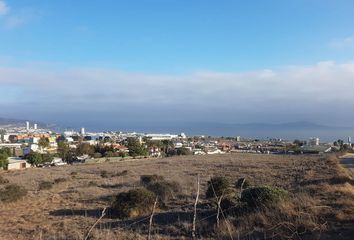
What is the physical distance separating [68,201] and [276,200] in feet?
36.9

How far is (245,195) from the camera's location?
13.6 metres

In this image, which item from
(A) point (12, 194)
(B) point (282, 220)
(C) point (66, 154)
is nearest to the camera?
(B) point (282, 220)

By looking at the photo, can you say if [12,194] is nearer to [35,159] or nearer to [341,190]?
[341,190]

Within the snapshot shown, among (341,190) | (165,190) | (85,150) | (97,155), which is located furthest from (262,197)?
(85,150)

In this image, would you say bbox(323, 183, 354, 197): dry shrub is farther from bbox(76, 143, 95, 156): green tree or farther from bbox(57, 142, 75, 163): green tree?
bbox(76, 143, 95, 156): green tree

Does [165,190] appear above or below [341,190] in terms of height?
below

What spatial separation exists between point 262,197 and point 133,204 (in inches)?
204

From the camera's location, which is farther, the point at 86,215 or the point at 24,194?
the point at 24,194

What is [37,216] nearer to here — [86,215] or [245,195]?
[86,215]

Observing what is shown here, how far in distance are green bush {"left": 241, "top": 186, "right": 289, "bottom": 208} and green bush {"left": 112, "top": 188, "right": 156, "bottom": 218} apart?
14.2 feet

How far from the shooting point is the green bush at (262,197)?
1277 centimetres

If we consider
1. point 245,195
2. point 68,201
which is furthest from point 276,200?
point 68,201

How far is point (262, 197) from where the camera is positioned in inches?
510

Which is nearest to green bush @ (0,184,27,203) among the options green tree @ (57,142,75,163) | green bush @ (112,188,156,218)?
green bush @ (112,188,156,218)
